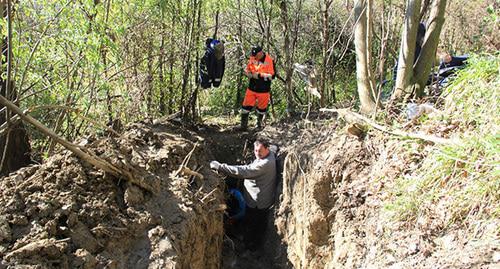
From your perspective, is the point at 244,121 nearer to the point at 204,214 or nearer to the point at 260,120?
the point at 260,120

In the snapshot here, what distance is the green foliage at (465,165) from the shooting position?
370 centimetres

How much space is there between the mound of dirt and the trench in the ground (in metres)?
1.52

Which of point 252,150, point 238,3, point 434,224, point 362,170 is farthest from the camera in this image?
point 238,3

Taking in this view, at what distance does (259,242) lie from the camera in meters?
7.89

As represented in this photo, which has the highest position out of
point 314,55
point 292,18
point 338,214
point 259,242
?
point 292,18

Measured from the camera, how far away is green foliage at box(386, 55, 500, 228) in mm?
3695

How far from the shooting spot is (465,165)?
4.00 meters

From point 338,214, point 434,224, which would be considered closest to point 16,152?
point 338,214

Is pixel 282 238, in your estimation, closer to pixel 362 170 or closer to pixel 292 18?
pixel 362 170

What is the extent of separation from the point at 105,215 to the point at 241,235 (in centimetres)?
401

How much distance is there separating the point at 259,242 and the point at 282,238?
0.77 metres

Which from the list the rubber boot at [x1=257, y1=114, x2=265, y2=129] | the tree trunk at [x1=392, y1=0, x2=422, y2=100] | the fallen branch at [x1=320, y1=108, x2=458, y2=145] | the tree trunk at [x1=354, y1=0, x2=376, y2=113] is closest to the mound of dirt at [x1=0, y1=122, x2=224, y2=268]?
the fallen branch at [x1=320, y1=108, x2=458, y2=145]

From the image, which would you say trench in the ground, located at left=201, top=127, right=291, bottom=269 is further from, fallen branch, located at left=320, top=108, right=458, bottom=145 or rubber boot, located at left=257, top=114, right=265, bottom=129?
fallen branch, located at left=320, top=108, right=458, bottom=145

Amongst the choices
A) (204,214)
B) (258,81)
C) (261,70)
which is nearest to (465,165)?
(204,214)
